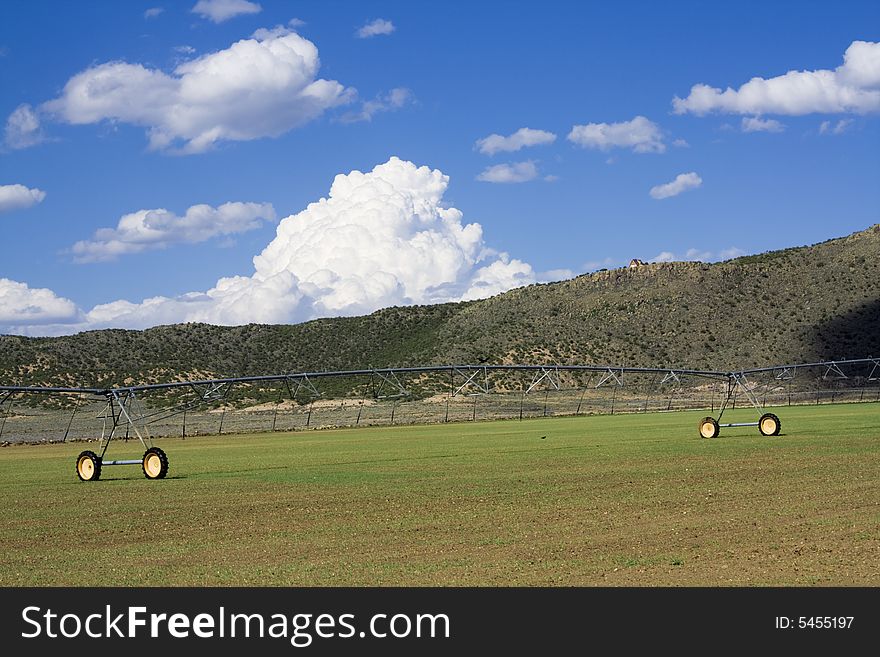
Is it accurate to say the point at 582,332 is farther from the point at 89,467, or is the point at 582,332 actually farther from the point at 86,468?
the point at 89,467

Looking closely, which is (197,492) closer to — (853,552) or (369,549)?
(369,549)

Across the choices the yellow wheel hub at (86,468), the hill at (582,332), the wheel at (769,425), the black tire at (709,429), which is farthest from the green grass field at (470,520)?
the hill at (582,332)

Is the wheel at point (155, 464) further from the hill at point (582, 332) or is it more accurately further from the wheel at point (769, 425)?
the hill at point (582, 332)

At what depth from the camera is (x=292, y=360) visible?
15300 cm

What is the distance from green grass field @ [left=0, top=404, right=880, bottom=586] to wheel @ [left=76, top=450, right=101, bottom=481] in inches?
20.7

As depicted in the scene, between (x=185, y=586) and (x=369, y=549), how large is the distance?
154 inches

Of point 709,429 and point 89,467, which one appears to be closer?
point 89,467

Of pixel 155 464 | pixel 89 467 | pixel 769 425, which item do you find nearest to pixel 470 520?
pixel 155 464

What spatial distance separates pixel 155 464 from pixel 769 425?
27.6 metres

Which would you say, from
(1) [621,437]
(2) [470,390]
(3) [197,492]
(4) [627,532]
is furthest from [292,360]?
(4) [627,532]

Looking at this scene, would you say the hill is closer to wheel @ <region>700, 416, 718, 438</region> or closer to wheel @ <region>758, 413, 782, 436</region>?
wheel @ <region>758, 413, 782, 436</region>

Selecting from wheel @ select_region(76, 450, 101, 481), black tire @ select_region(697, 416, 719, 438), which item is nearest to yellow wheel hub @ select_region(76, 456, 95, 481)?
wheel @ select_region(76, 450, 101, 481)

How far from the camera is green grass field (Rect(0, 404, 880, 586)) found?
15859mm

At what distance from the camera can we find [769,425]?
49969 millimetres
